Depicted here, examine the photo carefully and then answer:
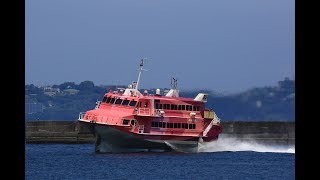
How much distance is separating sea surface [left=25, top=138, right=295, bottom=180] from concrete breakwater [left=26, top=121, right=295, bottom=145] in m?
5.95

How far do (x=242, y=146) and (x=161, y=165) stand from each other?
84.4 ft

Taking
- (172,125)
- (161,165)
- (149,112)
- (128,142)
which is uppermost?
(149,112)

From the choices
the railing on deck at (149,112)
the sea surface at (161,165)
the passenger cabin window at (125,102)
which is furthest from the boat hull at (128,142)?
the passenger cabin window at (125,102)

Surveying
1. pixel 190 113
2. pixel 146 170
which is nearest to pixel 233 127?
pixel 190 113

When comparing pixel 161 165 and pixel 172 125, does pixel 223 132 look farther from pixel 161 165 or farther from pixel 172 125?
pixel 161 165

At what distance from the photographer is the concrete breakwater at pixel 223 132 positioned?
84562 mm

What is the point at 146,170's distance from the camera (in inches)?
2104

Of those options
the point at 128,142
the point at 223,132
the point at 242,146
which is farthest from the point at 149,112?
the point at 223,132

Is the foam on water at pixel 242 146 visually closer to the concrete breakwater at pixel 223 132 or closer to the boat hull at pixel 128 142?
the concrete breakwater at pixel 223 132

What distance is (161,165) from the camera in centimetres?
5756

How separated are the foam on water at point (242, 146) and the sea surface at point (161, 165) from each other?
19cm

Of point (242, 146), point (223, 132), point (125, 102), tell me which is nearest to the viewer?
point (125, 102)
